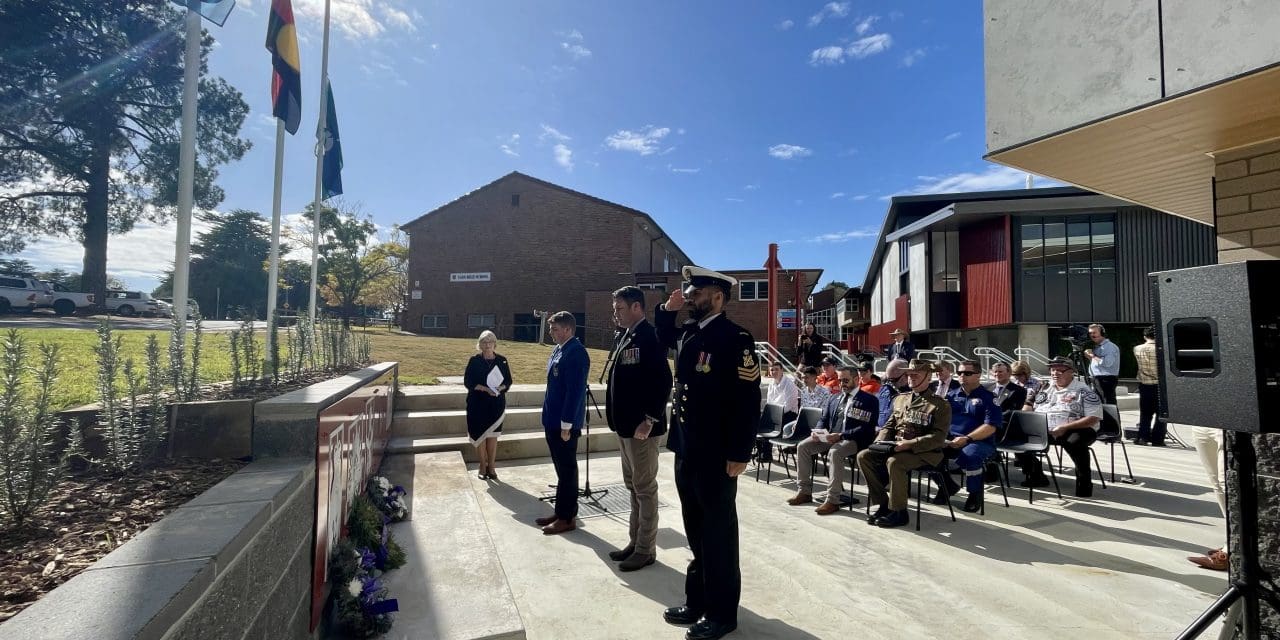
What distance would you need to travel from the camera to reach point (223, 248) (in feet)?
138

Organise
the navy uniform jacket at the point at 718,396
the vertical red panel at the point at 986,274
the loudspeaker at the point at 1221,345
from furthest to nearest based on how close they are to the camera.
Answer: the vertical red panel at the point at 986,274 < the navy uniform jacket at the point at 718,396 < the loudspeaker at the point at 1221,345

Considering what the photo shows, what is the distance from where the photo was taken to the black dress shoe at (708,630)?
2.85 meters

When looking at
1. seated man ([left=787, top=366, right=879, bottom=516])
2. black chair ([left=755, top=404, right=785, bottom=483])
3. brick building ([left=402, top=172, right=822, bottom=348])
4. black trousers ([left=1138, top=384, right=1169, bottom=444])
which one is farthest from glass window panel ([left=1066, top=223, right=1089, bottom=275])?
seated man ([left=787, top=366, right=879, bottom=516])

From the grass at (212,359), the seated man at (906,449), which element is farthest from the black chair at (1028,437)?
the grass at (212,359)

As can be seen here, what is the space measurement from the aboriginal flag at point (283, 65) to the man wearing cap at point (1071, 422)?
949 centimetres

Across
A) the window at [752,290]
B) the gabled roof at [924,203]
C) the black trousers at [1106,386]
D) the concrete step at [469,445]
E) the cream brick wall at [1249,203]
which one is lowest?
the concrete step at [469,445]

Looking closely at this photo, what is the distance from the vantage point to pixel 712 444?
9.86 ft

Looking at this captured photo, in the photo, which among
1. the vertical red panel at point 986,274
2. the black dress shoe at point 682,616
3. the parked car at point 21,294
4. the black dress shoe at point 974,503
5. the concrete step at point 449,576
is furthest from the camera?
the parked car at point 21,294

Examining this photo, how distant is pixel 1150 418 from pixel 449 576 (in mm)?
11234

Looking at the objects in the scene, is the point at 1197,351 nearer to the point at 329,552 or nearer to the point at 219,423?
the point at 329,552

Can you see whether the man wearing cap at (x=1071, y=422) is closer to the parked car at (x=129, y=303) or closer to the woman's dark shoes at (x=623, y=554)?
the woman's dark shoes at (x=623, y=554)

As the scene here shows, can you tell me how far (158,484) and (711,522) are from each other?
2.52 m

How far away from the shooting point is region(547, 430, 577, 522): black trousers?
4.60 m

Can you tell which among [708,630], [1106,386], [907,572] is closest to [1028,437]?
[907,572]
